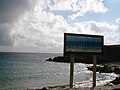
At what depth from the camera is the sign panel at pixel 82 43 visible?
2502cm

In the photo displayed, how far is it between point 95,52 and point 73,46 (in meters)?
3.05

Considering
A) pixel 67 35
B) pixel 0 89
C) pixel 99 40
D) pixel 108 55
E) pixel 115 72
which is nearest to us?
pixel 67 35

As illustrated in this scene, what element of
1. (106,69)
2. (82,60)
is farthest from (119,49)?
(82,60)

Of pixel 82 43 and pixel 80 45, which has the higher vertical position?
pixel 82 43

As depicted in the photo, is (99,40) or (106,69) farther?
(106,69)

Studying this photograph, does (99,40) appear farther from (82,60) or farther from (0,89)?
(82,60)

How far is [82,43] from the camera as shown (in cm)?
2586

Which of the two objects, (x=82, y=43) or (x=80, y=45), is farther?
(x=82, y=43)

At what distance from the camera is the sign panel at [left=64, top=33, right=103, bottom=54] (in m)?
25.0

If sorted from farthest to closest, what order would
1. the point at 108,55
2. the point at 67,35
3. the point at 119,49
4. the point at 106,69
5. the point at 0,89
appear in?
the point at 108,55, the point at 119,49, the point at 106,69, the point at 0,89, the point at 67,35

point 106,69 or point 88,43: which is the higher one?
point 88,43

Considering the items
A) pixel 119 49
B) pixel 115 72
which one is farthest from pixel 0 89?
pixel 119 49

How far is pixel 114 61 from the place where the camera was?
340 ft

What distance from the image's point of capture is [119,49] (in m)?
94.1
